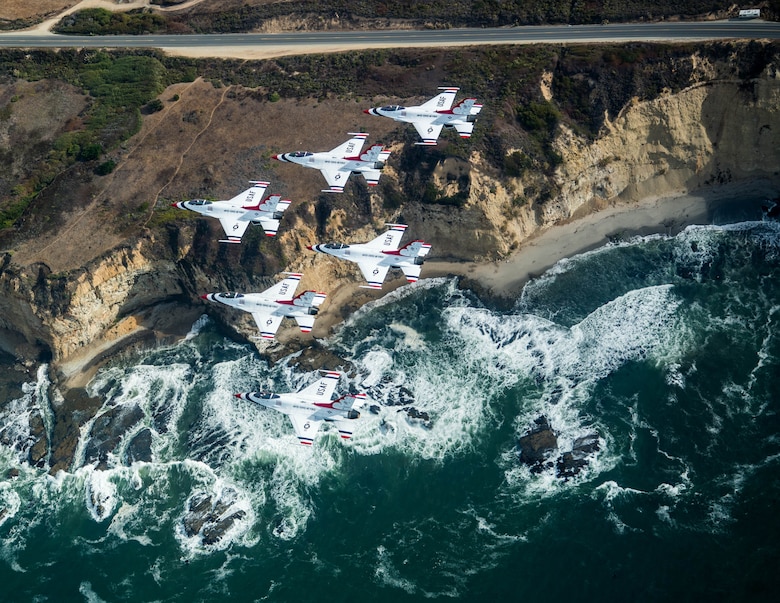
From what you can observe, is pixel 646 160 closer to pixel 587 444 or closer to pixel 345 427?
pixel 587 444

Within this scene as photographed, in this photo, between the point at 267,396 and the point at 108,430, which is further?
the point at 108,430

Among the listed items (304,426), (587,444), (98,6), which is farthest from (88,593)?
(98,6)

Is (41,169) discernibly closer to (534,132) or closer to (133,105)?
(133,105)

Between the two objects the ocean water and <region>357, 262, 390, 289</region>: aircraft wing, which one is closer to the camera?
the ocean water

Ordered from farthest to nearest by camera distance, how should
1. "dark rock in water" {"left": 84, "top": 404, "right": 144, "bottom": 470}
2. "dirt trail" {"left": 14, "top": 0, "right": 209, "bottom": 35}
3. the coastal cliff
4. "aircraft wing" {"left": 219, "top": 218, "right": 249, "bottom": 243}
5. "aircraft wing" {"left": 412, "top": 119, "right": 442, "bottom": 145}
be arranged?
"dirt trail" {"left": 14, "top": 0, "right": 209, "bottom": 35} → "aircraft wing" {"left": 412, "top": 119, "right": 442, "bottom": 145} → the coastal cliff → "aircraft wing" {"left": 219, "top": 218, "right": 249, "bottom": 243} → "dark rock in water" {"left": 84, "top": 404, "right": 144, "bottom": 470}

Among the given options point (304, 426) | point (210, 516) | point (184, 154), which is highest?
point (184, 154)

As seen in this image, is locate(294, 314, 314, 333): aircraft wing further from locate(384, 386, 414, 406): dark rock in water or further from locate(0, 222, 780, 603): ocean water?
locate(384, 386, 414, 406): dark rock in water

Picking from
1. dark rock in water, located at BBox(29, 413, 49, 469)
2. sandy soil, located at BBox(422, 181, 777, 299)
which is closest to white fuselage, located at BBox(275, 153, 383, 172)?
sandy soil, located at BBox(422, 181, 777, 299)
